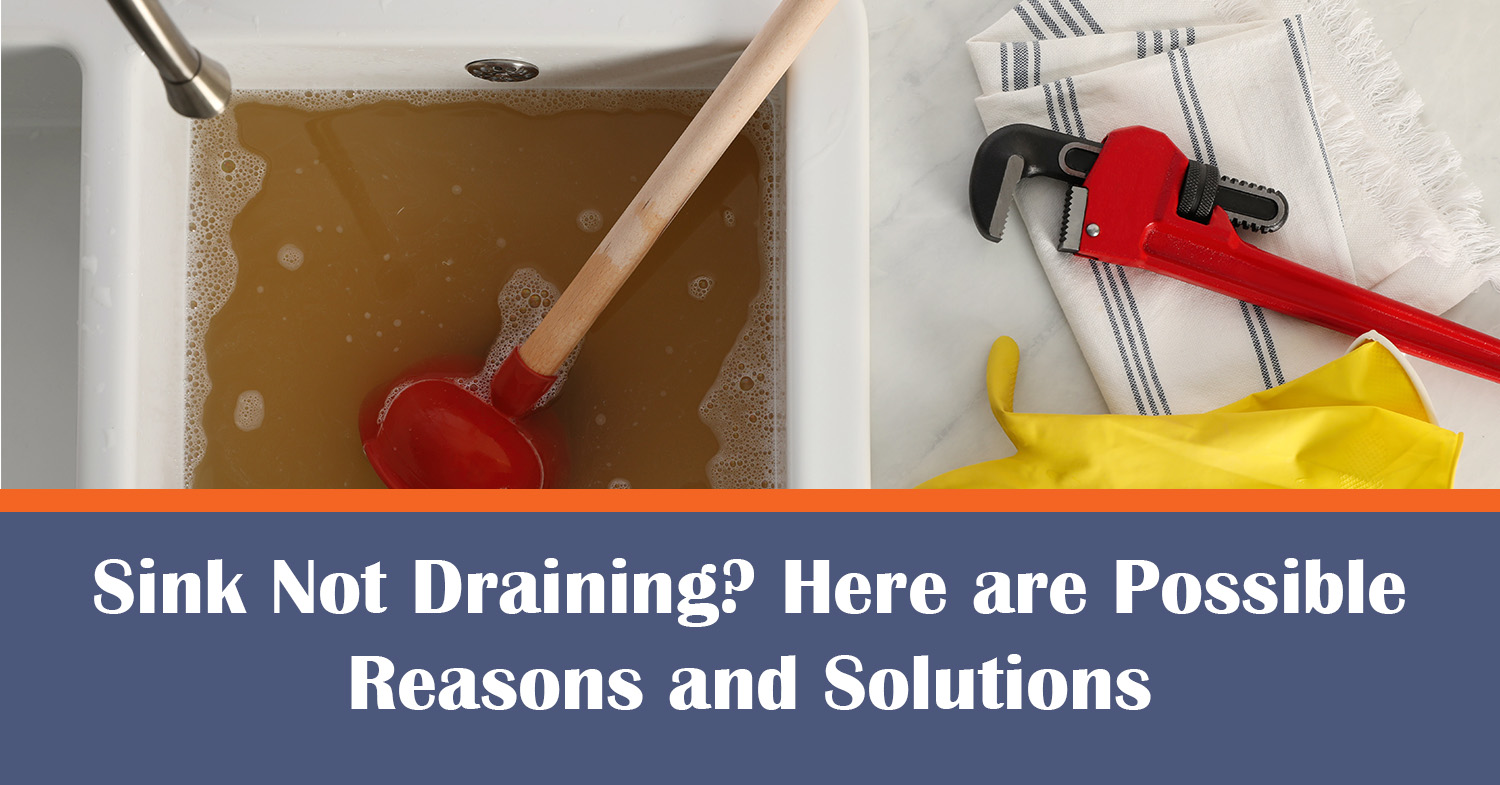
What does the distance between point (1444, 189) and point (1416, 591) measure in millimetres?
316

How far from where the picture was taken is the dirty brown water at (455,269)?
74cm

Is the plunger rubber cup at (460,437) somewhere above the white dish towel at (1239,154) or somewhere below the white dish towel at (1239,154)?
below

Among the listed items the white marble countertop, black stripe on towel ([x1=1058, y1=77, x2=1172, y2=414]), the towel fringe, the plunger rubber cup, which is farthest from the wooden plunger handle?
the towel fringe

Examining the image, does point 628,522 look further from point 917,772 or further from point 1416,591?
point 1416,591

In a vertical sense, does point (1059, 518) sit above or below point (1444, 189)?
below

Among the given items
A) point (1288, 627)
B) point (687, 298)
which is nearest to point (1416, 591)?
point (1288, 627)

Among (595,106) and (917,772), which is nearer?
(917,772)

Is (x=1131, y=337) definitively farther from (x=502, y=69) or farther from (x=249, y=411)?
(x=249, y=411)

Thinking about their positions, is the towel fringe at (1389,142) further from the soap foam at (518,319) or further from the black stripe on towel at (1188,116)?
the soap foam at (518,319)

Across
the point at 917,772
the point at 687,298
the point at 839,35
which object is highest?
the point at 839,35

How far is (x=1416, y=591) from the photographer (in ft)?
2.23

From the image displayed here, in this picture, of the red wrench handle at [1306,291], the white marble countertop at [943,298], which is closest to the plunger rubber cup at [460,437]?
the white marble countertop at [943,298]

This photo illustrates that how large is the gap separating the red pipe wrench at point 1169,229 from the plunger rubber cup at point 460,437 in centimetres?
36

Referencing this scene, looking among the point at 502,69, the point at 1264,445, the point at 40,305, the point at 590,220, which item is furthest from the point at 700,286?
the point at 40,305
